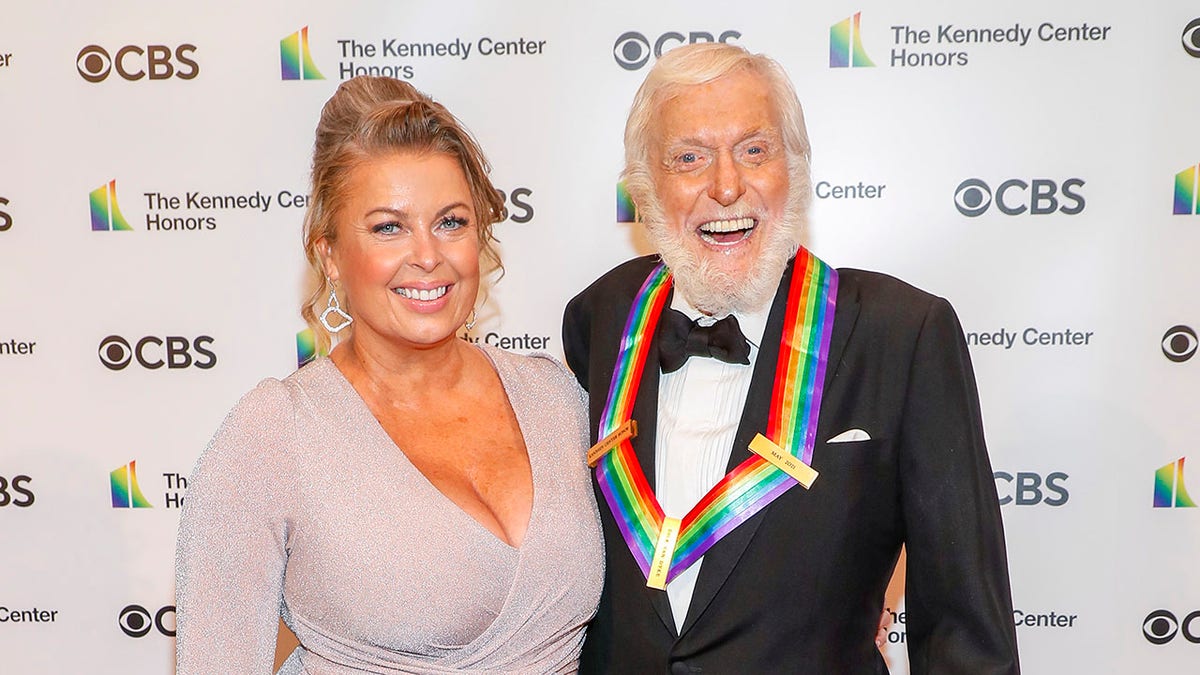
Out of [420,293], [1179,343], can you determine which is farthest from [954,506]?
[1179,343]

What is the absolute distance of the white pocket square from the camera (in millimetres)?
1713

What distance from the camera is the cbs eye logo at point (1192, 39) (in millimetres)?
2783

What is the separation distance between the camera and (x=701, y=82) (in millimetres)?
1857

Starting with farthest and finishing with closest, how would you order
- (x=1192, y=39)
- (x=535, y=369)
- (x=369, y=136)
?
(x=1192, y=39) → (x=535, y=369) → (x=369, y=136)

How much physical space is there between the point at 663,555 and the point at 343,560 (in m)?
0.54

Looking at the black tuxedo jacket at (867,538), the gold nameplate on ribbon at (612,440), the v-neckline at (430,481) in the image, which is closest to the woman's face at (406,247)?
the v-neckline at (430,481)

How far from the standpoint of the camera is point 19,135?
9.94 ft

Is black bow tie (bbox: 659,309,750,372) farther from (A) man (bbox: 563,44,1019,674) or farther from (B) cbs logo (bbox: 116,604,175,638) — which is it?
(B) cbs logo (bbox: 116,604,175,638)

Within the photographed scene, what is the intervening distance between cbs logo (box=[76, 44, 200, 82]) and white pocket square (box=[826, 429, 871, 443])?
2.24m

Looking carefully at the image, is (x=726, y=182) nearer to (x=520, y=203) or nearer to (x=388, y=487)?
(x=388, y=487)

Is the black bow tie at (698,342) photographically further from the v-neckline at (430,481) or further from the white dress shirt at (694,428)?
the v-neckline at (430,481)

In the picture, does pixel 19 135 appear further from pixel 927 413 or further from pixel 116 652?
pixel 927 413

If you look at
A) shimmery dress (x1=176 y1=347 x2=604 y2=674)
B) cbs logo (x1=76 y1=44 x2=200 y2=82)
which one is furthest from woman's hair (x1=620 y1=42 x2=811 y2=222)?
cbs logo (x1=76 y1=44 x2=200 y2=82)

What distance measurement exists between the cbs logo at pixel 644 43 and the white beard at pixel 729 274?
1137mm
